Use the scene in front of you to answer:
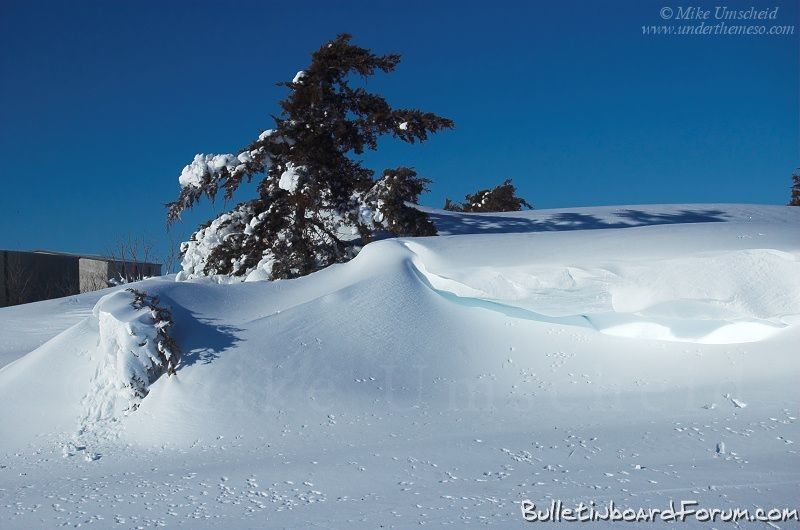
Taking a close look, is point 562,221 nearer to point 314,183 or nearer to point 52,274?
point 314,183

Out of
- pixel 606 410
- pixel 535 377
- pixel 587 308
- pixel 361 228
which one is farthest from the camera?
pixel 361 228

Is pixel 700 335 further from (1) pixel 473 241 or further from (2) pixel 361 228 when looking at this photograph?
(2) pixel 361 228

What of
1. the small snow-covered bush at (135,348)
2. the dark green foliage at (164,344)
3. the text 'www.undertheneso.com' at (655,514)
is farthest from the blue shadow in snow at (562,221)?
the text 'www.undertheneso.com' at (655,514)

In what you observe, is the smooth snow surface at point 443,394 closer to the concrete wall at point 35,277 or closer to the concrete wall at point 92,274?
the concrete wall at point 92,274

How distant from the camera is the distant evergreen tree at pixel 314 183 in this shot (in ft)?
27.3

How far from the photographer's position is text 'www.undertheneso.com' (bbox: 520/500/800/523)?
8.54 feet

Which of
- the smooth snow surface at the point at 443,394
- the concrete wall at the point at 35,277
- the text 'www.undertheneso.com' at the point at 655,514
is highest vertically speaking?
the concrete wall at the point at 35,277

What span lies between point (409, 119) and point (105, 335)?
5053 mm

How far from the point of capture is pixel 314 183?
8.21 metres

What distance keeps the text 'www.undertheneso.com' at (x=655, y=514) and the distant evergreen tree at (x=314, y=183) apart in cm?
566

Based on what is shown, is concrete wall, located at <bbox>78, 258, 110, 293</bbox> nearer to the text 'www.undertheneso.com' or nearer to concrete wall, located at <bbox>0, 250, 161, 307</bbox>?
concrete wall, located at <bbox>0, 250, 161, 307</bbox>

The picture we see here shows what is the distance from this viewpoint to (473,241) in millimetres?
6008

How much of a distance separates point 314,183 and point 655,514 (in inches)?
247

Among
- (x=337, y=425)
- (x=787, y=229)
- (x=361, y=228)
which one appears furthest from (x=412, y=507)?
(x=361, y=228)
